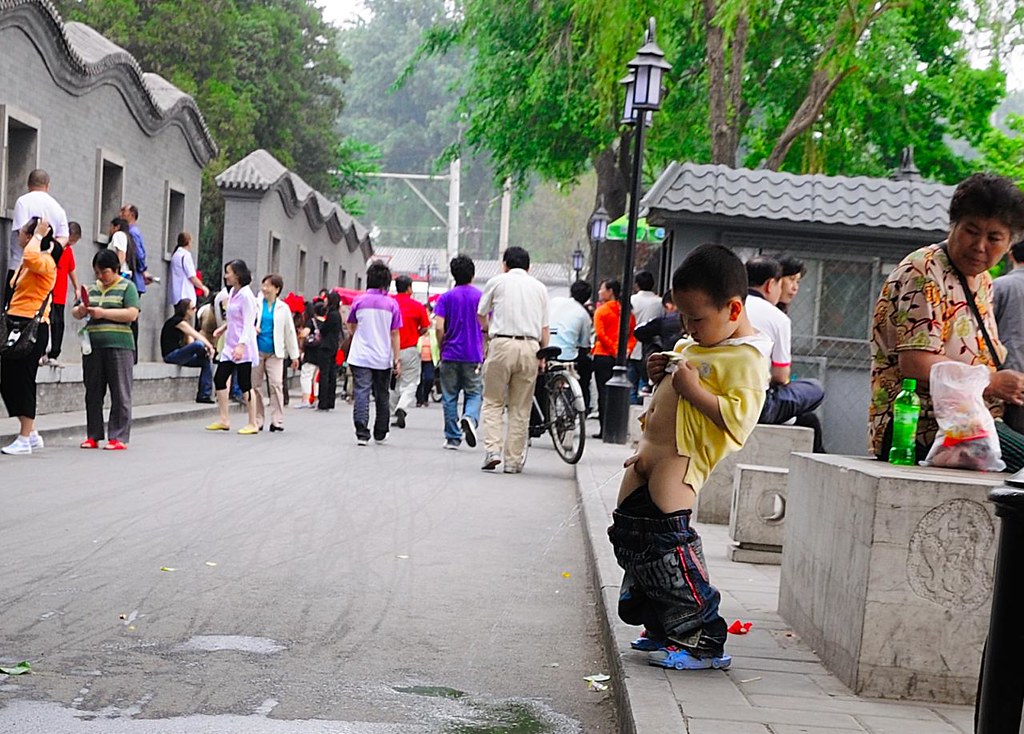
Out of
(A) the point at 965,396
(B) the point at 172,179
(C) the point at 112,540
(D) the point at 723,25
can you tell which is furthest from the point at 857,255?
(B) the point at 172,179

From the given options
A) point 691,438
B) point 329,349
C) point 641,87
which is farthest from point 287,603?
point 329,349

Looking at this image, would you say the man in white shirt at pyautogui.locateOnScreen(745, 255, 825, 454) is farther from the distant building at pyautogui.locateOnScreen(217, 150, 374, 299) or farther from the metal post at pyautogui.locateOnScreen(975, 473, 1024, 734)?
the distant building at pyautogui.locateOnScreen(217, 150, 374, 299)

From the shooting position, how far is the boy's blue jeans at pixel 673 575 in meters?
5.28

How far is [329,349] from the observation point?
23391 millimetres

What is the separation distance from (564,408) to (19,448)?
4982 millimetres

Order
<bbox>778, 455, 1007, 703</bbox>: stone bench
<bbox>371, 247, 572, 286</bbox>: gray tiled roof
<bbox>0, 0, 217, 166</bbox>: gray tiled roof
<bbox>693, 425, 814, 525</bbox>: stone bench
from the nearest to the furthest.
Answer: <bbox>778, 455, 1007, 703</bbox>: stone bench
<bbox>693, 425, 814, 525</bbox>: stone bench
<bbox>0, 0, 217, 166</bbox>: gray tiled roof
<bbox>371, 247, 572, 286</bbox>: gray tiled roof

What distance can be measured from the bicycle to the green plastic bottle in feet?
27.2

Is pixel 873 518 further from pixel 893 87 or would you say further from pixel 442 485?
pixel 893 87

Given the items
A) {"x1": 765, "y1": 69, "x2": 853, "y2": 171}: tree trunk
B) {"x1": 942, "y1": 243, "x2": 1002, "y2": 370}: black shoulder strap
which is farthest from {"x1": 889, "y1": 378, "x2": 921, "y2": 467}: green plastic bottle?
{"x1": 765, "y1": 69, "x2": 853, "y2": 171}: tree trunk

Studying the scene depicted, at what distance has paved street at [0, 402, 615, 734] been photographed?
499cm

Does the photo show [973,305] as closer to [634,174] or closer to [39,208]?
[634,174]

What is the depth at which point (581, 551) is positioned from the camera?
9.34 meters

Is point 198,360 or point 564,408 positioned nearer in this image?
point 564,408

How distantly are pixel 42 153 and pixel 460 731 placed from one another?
54.5 feet
